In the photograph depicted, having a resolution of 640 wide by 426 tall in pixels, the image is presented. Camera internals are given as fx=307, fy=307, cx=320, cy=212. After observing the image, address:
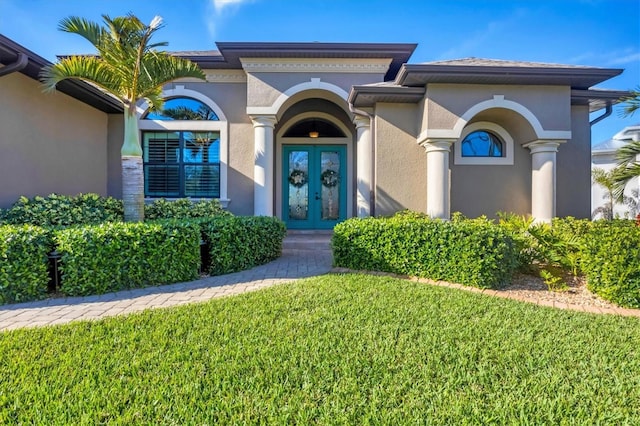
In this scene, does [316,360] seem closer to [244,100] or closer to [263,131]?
[263,131]

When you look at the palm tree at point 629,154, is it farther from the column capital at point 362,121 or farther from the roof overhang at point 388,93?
the column capital at point 362,121

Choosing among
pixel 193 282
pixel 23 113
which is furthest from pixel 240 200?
pixel 23 113

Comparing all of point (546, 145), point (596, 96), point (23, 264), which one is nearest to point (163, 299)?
point (23, 264)

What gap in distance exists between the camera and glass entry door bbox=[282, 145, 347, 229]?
1134 cm

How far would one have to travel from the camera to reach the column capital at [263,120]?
9.12 metres

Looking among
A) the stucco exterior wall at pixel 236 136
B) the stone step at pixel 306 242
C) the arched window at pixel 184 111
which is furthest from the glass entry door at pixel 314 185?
the arched window at pixel 184 111

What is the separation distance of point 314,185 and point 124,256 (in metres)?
7.18

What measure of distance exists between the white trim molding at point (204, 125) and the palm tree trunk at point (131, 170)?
305 centimetres

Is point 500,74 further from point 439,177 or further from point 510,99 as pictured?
point 439,177

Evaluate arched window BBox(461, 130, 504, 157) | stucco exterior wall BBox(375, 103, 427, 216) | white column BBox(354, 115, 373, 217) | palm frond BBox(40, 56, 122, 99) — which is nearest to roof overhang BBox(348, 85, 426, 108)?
stucco exterior wall BBox(375, 103, 427, 216)

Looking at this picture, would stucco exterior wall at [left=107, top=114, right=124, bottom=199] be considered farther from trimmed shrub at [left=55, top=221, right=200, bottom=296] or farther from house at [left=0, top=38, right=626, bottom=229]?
trimmed shrub at [left=55, top=221, right=200, bottom=296]

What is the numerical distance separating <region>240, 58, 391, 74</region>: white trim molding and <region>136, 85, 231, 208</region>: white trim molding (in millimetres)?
1697

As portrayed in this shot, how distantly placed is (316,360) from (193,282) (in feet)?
11.7

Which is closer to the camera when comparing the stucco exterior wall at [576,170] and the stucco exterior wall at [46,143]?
the stucco exterior wall at [46,143]
